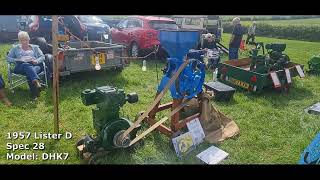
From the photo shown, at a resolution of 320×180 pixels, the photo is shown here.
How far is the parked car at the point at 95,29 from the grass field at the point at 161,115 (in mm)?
3088

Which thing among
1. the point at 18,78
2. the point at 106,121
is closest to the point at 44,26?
the point at 18,78

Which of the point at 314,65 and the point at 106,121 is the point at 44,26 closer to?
the point at 106,121

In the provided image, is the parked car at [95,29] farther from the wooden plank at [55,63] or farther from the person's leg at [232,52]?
the wooden plank at [55,63]

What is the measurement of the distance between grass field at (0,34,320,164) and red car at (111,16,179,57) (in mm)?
2225

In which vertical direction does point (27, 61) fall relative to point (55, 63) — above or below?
below

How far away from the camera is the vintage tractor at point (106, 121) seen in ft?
12.5

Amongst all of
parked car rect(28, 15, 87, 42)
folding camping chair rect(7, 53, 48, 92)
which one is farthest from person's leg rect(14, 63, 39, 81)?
parked car rect(28, 15, 87, 42)

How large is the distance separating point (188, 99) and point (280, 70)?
2903 mm

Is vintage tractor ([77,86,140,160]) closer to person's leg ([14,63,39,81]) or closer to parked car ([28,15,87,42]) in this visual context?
person's leg ([14,63,39,81])

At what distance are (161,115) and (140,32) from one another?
14.8 ft

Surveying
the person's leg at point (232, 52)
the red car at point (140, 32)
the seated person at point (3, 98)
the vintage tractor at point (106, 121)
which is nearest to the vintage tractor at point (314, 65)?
the person's leg at point (232, 52)

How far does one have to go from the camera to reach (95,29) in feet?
32.8
